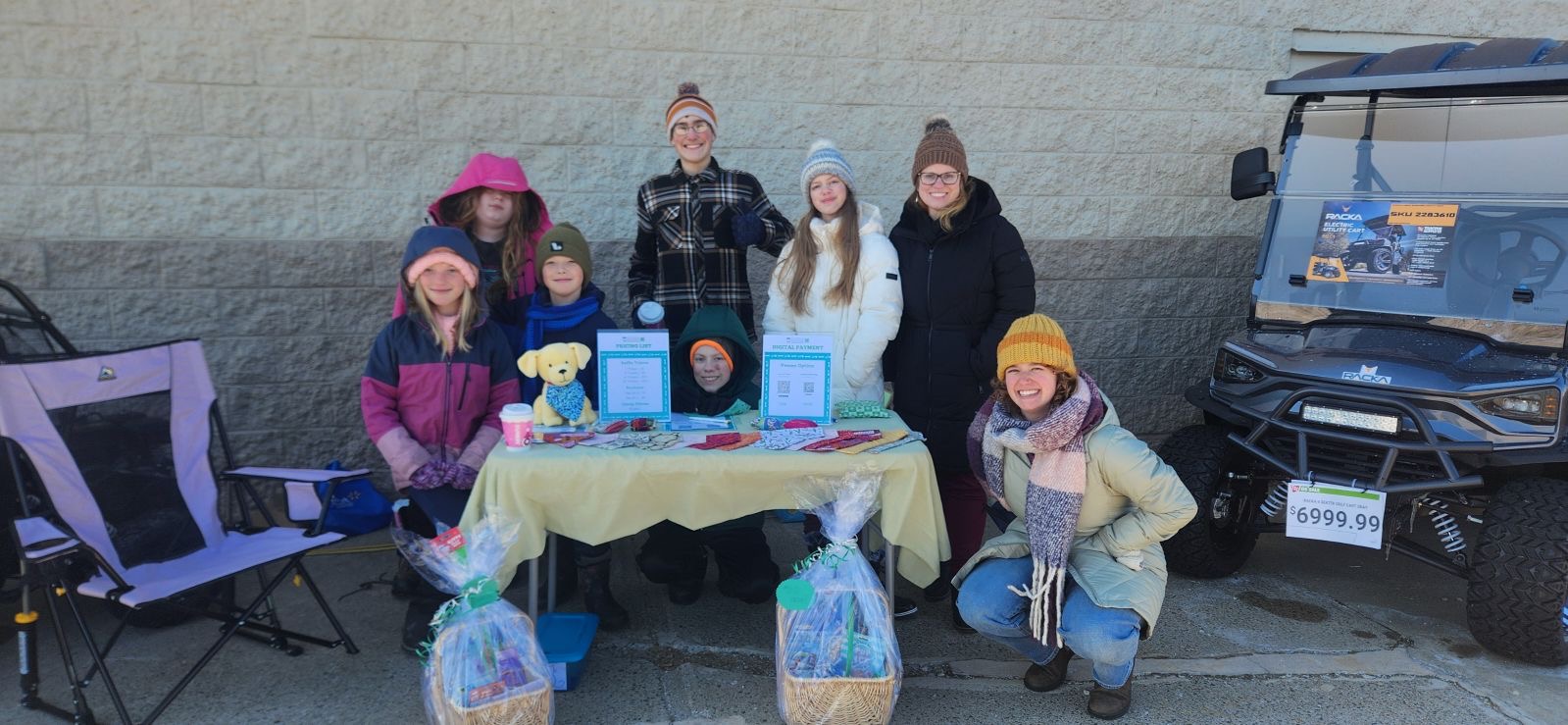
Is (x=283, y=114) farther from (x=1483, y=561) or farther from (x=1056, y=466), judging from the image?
(x=1483, y=561)

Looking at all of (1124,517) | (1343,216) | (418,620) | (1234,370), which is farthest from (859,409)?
(1343,216)

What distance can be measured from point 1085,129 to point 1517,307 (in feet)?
8.20

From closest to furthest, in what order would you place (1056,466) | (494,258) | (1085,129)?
(1056,466), (494,258), (1085,129)

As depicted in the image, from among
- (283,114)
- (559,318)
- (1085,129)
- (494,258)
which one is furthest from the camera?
(1085,129)

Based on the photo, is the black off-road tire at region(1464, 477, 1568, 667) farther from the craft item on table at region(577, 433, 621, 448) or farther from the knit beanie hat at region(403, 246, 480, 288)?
the knit beanie hat at region(403, 246, 480, 288)

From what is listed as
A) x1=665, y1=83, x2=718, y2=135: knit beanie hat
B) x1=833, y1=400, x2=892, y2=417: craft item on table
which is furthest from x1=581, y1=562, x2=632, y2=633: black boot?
x1=665, y1=83, x2=718, y2=135: knit beanie hat

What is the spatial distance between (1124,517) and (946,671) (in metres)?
0.86

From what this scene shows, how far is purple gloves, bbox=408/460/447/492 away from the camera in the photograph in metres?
3.39

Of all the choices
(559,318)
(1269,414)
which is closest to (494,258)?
(559,318)

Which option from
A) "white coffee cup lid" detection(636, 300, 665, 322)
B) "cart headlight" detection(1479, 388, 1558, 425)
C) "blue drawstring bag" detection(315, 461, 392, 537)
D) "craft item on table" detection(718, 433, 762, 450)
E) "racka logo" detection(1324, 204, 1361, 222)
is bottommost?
"blue drawstring bag" detection(315, 461, 392, 537)

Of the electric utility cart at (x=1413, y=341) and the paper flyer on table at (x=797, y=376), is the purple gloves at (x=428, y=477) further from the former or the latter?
the electric utility cart at (x=1413, y=341)

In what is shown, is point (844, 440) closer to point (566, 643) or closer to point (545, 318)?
point (566, 643)

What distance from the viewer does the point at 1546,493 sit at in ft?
11.1

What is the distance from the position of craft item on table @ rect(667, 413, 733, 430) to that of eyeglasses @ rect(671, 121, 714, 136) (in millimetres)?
1292
